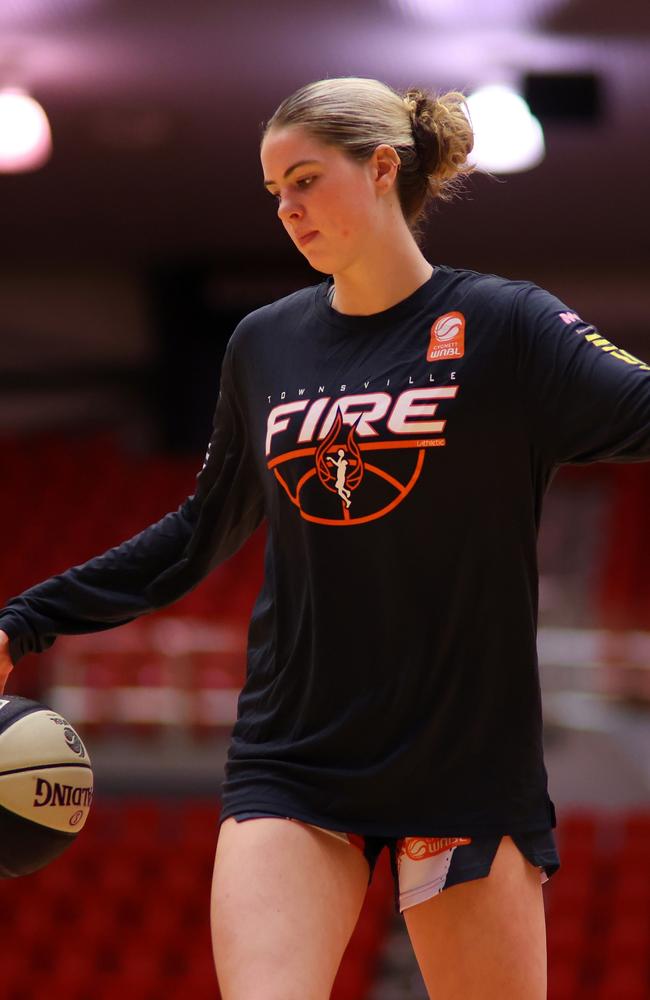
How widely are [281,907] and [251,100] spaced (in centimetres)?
628

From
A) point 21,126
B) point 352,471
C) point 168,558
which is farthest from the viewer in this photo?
point 21,126

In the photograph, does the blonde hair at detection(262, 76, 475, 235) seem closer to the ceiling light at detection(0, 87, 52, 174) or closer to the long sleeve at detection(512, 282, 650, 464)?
the long sleeve at detection(512, 282, 650, 464)

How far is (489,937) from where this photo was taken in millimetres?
1813

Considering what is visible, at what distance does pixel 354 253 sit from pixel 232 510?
A: 0.48 metres

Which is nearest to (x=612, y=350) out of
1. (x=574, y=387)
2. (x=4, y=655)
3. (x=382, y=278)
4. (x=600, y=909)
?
(x=574, y=387)

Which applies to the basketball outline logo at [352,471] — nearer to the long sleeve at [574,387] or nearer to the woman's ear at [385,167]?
the long sleeve at [574,387]

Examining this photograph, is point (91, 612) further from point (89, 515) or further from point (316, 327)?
point (89, 515)

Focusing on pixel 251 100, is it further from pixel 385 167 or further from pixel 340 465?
pixel 340 465

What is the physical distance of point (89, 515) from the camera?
9500 mm

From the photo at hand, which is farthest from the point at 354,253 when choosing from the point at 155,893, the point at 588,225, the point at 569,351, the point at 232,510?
the point at 588,225

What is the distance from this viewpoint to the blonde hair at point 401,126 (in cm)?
187

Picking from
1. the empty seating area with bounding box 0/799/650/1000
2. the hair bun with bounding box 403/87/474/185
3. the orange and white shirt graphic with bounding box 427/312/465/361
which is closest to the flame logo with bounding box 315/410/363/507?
the orange and white shirt graphic with bounding box 427/312/465/361

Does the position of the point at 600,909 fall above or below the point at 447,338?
below

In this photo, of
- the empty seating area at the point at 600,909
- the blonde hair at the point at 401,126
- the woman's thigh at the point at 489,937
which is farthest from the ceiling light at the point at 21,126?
the woman's thigh at the point at 489,937
